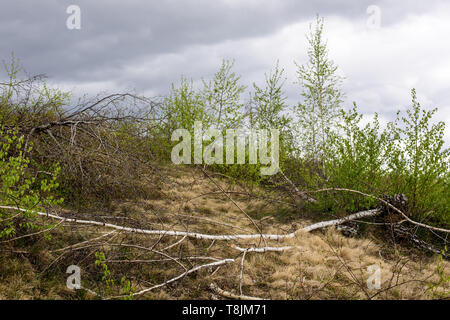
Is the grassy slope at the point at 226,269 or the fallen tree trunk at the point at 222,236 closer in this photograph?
the grassy slope at the point at 226,269

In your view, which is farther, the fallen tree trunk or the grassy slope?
the fallen tree trunk

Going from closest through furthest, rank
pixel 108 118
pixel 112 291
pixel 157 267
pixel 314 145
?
1. pixel 112 291
2. pixel 157 267
3. pixel 108 118
4. pixel 314 145

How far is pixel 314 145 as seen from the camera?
12.3 meters

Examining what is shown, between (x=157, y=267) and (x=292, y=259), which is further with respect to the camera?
(x=292, y=259)

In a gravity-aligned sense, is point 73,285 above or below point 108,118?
below

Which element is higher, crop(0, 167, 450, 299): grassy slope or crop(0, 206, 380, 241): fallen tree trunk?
crop(0, 206, 380, 241): fallen tree trunk

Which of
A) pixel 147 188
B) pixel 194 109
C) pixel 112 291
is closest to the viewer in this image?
pixel 112 291

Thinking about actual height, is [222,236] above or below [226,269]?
above

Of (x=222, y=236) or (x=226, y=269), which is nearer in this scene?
(x=226, y=269)

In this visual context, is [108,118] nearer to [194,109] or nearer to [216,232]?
[216,232]

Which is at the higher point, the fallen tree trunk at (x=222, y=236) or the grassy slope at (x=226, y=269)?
the fallen tree trunk at (x=222, y=236)
